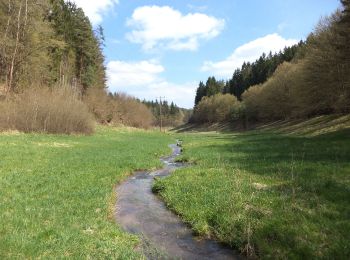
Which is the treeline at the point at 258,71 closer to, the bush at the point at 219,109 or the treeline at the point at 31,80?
the bush at the point at 219,109

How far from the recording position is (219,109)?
150 m

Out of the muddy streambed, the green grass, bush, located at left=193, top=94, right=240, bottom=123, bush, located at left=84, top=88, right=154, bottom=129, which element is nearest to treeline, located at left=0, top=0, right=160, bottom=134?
bush, located at left=84, top=88, right=154, bottom=129

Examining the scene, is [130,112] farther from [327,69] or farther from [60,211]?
[60,211]

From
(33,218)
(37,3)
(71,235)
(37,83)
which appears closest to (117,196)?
(33,218)

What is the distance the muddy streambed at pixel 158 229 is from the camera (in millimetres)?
10203

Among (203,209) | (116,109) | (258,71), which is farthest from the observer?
(258,71)

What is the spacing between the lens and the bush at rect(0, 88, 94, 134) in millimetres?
43856

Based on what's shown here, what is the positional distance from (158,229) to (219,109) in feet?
455

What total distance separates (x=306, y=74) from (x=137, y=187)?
1634 inches

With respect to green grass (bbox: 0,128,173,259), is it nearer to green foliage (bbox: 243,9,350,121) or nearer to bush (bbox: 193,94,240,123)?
green foliage (bbox: 243,9,350,121)

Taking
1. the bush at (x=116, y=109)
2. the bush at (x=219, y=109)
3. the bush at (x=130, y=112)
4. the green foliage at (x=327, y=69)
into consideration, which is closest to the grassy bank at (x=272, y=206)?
the green foliage at (x=327, y=69)

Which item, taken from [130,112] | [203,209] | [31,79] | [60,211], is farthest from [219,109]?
[60,211]

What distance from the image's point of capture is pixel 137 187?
19.6 m

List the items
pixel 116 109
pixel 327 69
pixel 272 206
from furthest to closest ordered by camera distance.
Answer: pixel 116 109 → pixel 327 69 → pixel 272 206
